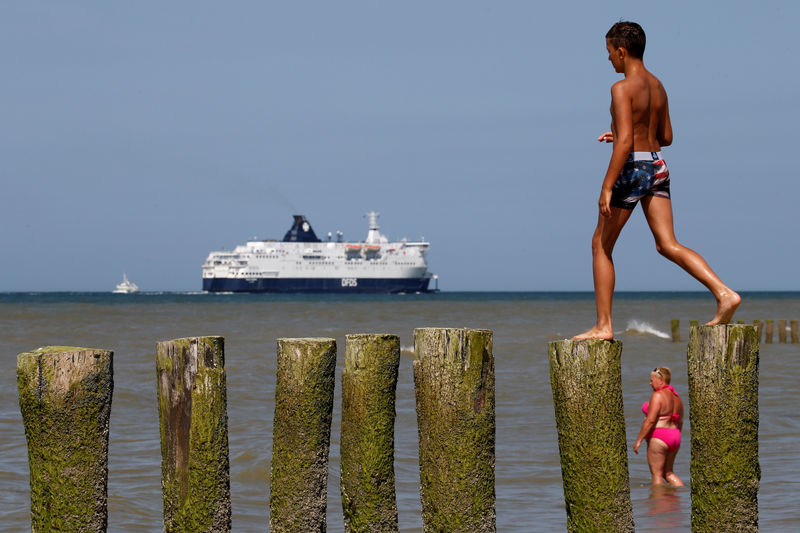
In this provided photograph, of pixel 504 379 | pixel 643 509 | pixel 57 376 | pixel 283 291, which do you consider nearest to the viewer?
pixel 57 376

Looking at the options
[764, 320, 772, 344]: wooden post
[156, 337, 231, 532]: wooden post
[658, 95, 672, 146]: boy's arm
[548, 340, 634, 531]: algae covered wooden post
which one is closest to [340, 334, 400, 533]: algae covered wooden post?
[156, 337, 231, 532]: wooden post

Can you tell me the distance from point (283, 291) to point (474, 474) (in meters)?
105

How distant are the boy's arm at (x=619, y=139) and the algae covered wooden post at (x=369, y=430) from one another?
1187 mm

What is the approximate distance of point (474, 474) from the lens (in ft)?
14.9

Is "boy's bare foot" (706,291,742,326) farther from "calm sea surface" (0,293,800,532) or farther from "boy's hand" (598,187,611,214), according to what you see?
"calm sea surface" (0,293,800,532)

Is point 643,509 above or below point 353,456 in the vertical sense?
below

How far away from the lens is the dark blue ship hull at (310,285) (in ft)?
351

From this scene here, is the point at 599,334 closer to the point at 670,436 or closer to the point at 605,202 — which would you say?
the point at 605,202

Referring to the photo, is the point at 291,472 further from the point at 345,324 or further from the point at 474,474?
the point at 345,324

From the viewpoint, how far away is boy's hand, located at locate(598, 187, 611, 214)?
4676mm

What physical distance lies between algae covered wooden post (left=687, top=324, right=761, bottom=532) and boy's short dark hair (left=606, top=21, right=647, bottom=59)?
1.37 metres

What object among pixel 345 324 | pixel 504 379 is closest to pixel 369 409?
pixel 504 379

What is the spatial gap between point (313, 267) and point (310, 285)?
195cm

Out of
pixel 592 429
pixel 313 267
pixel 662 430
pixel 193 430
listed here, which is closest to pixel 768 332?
pixel 662 430
